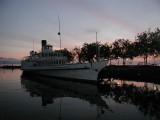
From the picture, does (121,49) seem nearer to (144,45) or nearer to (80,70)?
(144,45)

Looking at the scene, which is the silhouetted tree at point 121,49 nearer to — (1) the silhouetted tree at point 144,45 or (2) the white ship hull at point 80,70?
(1) the silhouetted tree at point 144,45

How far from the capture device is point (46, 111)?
1828 cm

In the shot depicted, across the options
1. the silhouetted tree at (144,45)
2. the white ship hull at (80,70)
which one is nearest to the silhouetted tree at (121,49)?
the silhouetted tree at (144,45)

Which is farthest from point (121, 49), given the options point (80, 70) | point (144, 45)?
point (80, 70)

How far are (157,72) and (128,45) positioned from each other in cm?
3560

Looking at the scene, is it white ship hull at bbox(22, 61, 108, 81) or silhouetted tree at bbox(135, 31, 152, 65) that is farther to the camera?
silhouetted tree at bbox(135, 31, 152, 65)

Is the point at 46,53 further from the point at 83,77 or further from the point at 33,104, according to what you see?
the point at 33,104

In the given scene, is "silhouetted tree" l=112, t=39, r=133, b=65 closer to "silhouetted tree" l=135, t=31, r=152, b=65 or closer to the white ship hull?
"silhouetted tree" l=135, t=31, r=152, b=65

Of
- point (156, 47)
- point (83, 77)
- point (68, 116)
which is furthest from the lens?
point (156, 47)

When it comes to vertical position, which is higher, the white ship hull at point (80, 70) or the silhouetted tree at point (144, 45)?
the silhouetted tree at point (144, 45)

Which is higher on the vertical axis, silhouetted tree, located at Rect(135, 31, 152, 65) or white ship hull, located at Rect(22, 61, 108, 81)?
silhouetted tree, located at Rect(135, 31, 152, 65)

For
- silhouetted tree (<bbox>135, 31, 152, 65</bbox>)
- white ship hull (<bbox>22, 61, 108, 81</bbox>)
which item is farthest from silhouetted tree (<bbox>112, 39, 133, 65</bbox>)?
white ship hull (<bbox>22, 61, 108, 81</bbox>)

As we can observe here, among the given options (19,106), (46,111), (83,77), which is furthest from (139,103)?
(83,77)

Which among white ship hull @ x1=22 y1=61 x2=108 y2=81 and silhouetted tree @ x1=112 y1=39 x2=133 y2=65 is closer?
white ship hull @ x1=22 y1=61 x2=108 y2=81
